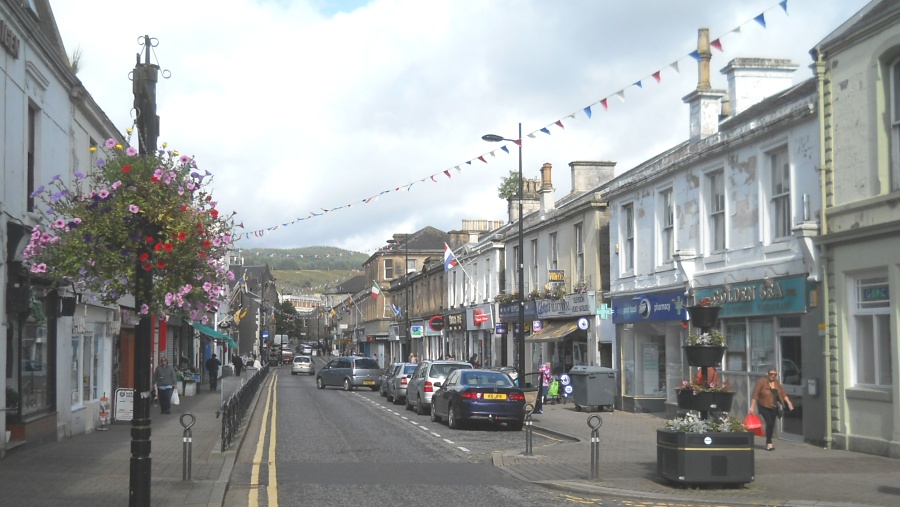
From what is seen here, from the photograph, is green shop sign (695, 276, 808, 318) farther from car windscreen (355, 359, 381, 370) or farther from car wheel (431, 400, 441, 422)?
car windscreen (355, 359, 381, 370)

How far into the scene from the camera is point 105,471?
1478 cm

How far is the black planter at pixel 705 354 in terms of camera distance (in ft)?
45.6

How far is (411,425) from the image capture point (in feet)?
82.7

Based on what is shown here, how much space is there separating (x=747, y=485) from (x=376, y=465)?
240 inches

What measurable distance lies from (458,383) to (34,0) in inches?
511

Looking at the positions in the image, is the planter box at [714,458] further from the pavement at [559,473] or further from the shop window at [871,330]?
the shop window at [871,330]

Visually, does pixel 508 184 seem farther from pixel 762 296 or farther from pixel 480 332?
pixel 762 296

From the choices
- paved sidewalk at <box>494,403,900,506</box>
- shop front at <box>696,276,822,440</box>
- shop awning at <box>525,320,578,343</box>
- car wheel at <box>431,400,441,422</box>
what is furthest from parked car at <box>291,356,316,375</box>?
paved sidewalk at <box>494,403,900,506</box>

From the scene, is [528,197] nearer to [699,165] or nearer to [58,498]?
[699,165]

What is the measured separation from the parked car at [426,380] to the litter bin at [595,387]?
3.37 meters

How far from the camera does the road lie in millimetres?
12802

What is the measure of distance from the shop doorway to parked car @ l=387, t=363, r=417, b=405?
1545 cm

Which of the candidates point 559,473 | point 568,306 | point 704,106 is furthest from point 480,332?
point 559,473

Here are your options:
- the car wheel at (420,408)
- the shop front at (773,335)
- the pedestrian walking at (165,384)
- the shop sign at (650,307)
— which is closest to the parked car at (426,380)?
the car wheel at (420,408)
